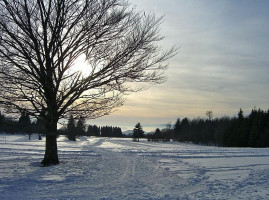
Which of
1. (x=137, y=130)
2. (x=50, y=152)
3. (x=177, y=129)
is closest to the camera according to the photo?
(x=50, y=152)

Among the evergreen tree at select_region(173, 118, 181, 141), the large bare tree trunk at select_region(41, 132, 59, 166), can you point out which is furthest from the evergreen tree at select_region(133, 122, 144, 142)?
the large bare tree trunk at select_region(41, 132, 59, 166)

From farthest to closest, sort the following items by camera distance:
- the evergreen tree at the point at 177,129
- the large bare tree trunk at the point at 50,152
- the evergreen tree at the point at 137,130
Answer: the evergreen tree at the point at 177,129, the evergreen tree at the point at 137,130, the large bare tree trunk at the point at 50,152

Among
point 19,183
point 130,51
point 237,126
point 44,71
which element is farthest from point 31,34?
point 237,126

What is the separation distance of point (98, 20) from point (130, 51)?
5.96 ft

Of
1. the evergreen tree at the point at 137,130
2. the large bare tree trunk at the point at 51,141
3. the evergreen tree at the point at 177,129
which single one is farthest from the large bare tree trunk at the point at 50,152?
the evergreen tree at the point at 177,129

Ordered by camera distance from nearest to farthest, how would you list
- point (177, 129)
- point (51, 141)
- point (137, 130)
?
point (51, 141), point (137, 130), point (177, 129)

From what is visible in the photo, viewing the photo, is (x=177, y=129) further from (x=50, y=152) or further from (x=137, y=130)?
(x=50, y=152)

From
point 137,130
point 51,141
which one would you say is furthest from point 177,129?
point 51,141

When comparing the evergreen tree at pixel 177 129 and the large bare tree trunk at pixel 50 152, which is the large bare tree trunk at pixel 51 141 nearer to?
the large bare tree trunk at pixel 50 152

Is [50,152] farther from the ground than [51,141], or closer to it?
closer to it

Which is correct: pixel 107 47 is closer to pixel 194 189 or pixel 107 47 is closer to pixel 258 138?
pixel 194 189

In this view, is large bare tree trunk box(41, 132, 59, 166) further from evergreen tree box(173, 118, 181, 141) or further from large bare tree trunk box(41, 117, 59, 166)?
evergreen tree box(173, 118, 181, 141)

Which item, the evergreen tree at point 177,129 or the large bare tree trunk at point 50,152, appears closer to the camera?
the large bare tree trunk at point 50,152

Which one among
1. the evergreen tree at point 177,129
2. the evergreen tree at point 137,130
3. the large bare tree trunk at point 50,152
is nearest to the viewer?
the large bare tree trunk at point 50,152
